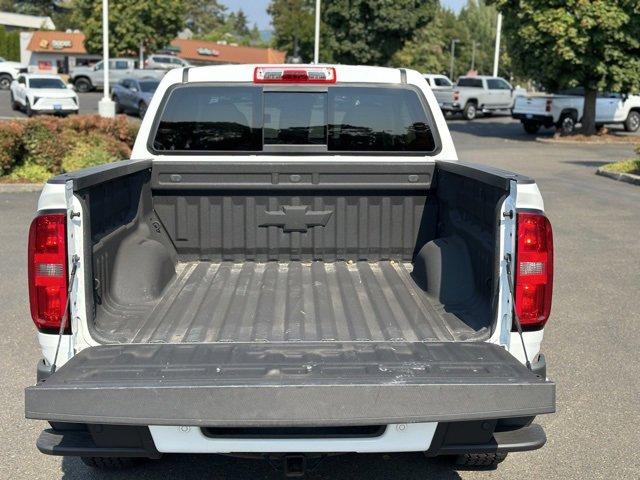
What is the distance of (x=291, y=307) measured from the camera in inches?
174

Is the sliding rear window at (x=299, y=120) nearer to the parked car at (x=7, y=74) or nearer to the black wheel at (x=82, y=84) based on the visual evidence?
the black wheel at (x=82, y=84)

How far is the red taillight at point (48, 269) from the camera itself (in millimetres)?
3434

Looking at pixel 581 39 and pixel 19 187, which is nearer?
pixel 19 187

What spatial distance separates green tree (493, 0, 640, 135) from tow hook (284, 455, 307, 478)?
22851 millimetres

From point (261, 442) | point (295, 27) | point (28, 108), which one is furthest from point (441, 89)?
point (261, 442)

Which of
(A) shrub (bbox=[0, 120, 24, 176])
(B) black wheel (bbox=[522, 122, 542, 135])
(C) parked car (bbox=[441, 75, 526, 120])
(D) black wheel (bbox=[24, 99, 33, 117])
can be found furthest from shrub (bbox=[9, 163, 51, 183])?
(C) parked car (bbox=[441, 75, 526, 120])

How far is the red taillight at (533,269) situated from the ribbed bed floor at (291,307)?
361 mm

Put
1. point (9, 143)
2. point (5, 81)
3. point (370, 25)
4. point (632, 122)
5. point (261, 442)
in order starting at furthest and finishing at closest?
point (5, 81) < point (370, 25) < point (632, 122) < point (9, 143) < point (261, 442)

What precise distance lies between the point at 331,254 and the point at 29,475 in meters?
2.21

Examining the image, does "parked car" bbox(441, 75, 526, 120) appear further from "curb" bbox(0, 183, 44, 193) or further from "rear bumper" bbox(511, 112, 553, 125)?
"curb" bbox(0, 183, 44, 193)

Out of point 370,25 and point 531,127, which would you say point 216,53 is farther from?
point 531,127

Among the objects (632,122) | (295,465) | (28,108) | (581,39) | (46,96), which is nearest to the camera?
(295,465)

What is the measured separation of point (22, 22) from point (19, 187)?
79.0 metres

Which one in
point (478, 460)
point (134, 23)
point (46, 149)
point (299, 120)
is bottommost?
point (478, 460)
